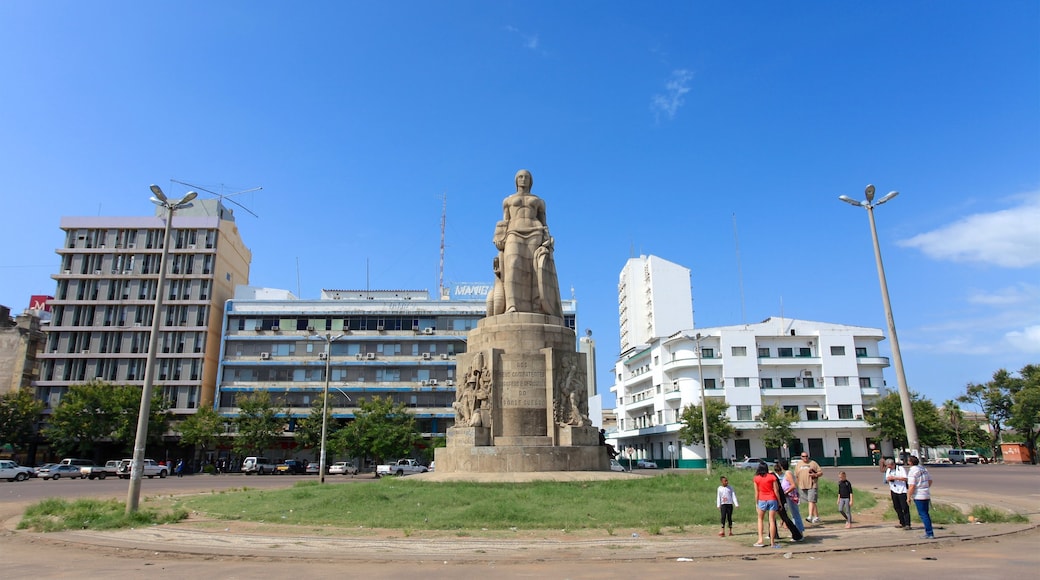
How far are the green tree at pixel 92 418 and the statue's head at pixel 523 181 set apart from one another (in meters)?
50.7

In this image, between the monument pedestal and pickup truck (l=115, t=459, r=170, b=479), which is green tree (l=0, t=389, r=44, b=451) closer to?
pickup truck (l=115, t=459, r=170, b=479)

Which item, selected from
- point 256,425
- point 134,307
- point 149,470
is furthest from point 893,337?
point 134,307

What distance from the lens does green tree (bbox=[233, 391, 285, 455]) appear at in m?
60.1

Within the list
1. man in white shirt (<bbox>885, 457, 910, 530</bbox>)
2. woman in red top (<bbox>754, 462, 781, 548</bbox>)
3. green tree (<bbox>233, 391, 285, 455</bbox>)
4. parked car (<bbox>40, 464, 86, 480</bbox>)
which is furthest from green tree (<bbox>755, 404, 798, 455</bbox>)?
parked car (<bbox>40, 464, 86, 480</bbox>)

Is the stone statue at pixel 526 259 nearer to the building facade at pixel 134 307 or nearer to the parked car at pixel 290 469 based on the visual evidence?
the parked car at pixel 290 469

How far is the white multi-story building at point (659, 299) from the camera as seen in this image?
317ft

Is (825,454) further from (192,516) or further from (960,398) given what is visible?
(192,516)

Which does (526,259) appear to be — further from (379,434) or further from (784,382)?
(784,382)

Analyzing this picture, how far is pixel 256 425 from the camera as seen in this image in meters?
60.3

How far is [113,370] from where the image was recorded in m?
68.4

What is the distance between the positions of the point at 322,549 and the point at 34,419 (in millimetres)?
65230

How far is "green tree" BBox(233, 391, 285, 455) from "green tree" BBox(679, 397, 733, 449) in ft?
123

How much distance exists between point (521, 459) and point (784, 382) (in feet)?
172

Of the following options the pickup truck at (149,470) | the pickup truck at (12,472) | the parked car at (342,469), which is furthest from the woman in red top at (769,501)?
the pickup truck at (149,470)
